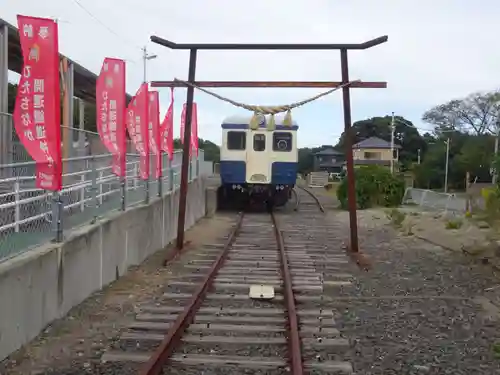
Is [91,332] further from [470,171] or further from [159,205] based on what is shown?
[470,171]

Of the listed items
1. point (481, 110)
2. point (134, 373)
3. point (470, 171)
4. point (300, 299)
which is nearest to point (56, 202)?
point (134, 373)

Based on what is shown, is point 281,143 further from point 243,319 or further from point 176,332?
point 176,332

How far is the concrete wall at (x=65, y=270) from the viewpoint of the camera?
18.2ft

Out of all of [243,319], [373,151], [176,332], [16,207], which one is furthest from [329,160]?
[176,332]

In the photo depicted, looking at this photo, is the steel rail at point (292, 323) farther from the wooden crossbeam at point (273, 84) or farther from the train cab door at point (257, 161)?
the train cab door at point (257, 161)

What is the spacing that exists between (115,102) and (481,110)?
68700 mm

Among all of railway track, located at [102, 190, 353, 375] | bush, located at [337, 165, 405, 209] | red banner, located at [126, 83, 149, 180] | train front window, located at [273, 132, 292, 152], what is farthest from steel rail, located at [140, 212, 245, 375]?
bush, located at [337, 165, 405, 209]

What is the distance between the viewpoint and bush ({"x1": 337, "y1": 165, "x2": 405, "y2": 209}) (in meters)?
26.6

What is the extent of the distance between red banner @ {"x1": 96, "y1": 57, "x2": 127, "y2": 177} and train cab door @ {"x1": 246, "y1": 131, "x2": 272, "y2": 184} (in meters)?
11.5

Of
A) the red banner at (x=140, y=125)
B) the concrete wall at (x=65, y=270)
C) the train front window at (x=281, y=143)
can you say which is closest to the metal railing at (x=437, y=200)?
the train front window at (x=281, y=143)

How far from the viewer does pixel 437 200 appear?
25391mm

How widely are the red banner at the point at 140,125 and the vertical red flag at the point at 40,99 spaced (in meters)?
5.66

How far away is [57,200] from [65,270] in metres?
0.81

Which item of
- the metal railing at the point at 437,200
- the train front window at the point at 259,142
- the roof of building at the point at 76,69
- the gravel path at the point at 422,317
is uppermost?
the roof of building at the point at 76,69
